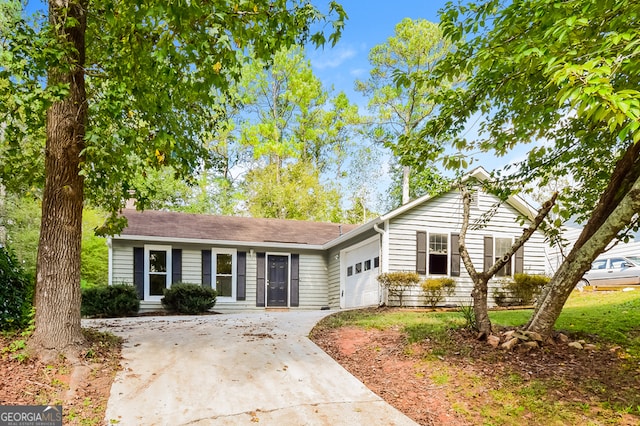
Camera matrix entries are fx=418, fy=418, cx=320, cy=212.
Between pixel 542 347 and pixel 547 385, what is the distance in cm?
121

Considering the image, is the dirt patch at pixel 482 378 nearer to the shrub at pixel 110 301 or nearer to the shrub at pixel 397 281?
the shrub at pixel 397 281

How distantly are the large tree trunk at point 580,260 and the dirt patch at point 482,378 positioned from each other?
1.52ft

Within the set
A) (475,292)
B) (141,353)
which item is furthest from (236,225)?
(475,292)

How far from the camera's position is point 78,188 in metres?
5.93

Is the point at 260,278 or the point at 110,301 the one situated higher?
the point at 260,278

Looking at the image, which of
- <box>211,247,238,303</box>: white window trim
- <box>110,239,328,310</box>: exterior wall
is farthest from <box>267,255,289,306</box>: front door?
<box>211,247,238,303</box>: white window trim

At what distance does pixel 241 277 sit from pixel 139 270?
10.7 ft

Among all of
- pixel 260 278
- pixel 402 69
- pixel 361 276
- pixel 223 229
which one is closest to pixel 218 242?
pixel 223 229

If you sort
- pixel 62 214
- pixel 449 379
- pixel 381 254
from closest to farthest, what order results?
pixel 449 379, pixel 62 214, pixel 381 254

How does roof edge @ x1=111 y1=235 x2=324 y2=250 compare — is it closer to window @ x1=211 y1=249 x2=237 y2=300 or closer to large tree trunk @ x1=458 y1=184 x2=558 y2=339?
window @ x1=211 y1=249 x2=237 y2=300

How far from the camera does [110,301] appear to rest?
11.5 m

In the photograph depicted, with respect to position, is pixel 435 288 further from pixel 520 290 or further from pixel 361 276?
pixel 520 290

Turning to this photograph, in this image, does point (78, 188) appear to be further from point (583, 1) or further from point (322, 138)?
point (322, 138)

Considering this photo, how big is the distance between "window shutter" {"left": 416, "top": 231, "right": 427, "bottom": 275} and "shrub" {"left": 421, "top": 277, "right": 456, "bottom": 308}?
360 mm
